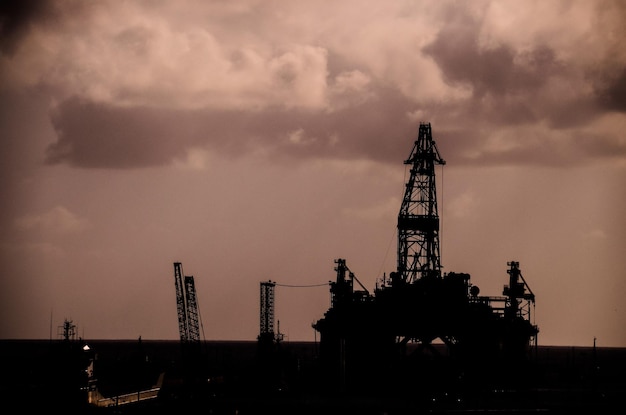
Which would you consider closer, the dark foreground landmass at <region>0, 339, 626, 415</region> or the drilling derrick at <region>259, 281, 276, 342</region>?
the dark foreground landmass at <region>0, 339, 626, 415</region>

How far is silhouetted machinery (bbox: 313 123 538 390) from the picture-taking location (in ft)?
388

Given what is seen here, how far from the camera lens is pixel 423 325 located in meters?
118

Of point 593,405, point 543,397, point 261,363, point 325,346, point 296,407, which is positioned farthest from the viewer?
point 261,363

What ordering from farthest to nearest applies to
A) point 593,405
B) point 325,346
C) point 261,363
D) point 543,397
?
point 261,363 → point 325,346 → point 543,397 → point 593,405

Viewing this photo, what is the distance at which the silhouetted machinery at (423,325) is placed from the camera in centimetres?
11831

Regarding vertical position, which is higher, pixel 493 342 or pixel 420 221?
pixel 420 221

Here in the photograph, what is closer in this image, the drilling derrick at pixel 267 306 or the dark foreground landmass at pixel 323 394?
the dark foreground landmass at pixel 323 394

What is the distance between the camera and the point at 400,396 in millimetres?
117125

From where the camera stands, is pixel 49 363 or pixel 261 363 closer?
pixel 49 363

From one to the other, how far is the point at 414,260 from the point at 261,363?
40691 millimetres

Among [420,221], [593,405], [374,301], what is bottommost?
[593,405]

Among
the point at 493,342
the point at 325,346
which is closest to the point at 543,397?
the point at 493,342

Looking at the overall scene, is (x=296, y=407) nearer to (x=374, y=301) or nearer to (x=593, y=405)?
(x=374, y=301)

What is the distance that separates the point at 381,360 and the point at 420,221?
1649 cm
